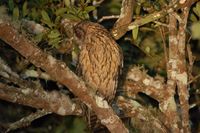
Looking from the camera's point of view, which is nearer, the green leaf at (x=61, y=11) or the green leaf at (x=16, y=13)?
the green leaf at (x=16, y=13)

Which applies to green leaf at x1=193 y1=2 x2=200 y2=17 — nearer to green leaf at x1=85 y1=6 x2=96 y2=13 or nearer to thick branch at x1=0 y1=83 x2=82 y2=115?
green leaf at x1=85 y1=6 x2=96 y2=13

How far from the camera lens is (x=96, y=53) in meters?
4.20

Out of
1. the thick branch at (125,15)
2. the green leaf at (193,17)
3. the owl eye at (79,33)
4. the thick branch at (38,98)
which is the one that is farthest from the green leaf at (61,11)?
the green leaf at (193,17)

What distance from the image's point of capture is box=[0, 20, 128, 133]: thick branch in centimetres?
→ 305

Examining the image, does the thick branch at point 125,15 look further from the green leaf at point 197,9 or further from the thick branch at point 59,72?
the thick branch at point 59,72

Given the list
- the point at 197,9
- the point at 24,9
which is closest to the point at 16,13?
the point at 24,9

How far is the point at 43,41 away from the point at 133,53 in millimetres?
1031

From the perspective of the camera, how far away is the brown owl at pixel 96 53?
4184 millimetres

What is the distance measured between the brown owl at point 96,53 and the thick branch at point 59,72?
0.61 metres

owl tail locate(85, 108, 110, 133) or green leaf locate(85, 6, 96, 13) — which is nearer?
green leaf locate(85, 6, 96, 13)

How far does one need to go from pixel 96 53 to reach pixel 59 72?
97cm

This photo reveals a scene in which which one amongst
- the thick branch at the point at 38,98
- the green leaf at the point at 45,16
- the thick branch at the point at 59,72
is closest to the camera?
the thick branch at the point at 59,72

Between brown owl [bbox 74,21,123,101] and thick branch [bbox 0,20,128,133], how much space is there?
0.61 m

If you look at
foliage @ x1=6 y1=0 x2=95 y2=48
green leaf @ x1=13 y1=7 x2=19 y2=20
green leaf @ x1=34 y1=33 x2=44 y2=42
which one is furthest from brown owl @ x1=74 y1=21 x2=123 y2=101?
green leaf @ x1=13 y1=7 x2=19 y2=20
